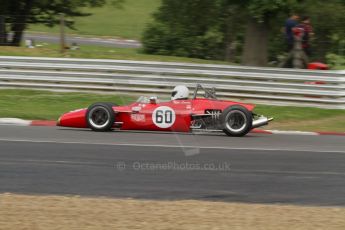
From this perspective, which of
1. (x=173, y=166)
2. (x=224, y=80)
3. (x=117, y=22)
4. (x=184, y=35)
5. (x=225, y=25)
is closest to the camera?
(x=173, y=166)

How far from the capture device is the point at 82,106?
50.7 ft

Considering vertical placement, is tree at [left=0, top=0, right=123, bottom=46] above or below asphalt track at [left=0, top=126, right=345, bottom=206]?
above

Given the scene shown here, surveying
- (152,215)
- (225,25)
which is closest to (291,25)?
(225,25)

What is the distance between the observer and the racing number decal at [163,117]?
39.5 ft

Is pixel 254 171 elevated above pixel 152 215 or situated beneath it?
elevated above

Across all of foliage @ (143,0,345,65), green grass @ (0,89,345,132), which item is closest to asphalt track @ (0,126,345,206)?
green grass @ (0,89,345,132)

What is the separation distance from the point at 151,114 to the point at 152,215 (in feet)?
19.7

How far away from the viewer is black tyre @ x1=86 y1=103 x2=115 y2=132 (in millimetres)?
12266

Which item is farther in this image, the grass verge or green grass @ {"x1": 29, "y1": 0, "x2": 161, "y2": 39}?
green grass @ {"x1": 29, "y1": 0, "x2": 161, "y2": 39}

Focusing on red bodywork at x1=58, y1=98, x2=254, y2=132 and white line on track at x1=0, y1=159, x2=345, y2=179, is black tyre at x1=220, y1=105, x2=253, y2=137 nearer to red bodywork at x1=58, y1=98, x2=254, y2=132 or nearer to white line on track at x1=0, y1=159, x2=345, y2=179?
red bodywork at x1=58, y1=98, x2=254, y2=132

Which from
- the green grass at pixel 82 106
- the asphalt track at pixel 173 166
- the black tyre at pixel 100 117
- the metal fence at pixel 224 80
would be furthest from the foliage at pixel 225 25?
the black tyre at pixel 100 117

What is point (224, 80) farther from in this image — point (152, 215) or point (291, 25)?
point (152, 215)

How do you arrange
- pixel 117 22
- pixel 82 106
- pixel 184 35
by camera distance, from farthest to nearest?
pixel 117 22, pixel 184 35, pixel 82 106

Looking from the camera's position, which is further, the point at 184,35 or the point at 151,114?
the point at 184,35
